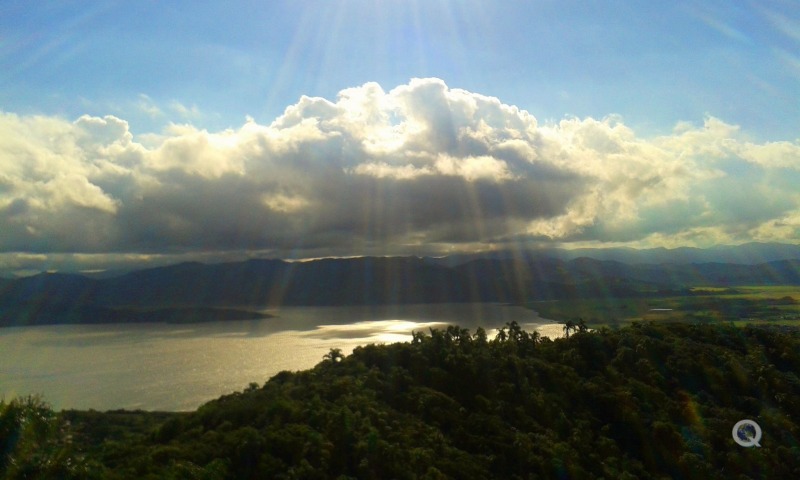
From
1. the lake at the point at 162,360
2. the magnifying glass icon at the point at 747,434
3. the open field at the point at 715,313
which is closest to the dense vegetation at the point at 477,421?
the magnifying glass icon at the point at 747,434

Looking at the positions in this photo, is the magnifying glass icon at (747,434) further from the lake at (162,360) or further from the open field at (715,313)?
the open field at (715,313)

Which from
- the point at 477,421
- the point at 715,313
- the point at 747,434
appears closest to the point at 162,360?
the point at 477,421

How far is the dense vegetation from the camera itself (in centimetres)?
2989

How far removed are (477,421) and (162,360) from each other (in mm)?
113352

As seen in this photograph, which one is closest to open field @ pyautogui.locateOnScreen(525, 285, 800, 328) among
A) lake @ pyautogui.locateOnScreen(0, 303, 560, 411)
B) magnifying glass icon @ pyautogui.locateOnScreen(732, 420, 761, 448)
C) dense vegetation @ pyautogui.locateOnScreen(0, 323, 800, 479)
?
lake @ pyautogui.locateOnScreen(0, 303, 560, 411)

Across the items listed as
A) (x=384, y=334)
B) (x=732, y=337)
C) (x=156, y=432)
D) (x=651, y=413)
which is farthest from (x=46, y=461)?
(x=384, y=334)

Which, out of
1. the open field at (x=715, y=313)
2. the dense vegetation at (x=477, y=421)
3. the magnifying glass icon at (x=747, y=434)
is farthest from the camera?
the open field at (x=715, y=313)

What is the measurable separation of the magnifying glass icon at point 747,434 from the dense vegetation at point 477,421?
761mm

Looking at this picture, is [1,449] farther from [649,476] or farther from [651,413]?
[651,413]

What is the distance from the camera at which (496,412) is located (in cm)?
4631

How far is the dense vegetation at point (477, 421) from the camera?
2989cm

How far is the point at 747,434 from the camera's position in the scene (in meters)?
39.7

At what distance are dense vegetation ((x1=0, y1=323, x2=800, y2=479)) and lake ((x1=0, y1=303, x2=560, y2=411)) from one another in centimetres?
3025

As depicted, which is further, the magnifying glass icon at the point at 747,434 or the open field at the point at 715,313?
the open field at the point at 715,313
